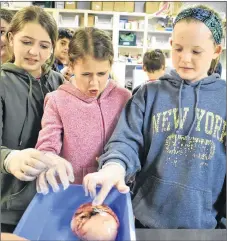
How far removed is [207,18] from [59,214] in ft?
1.43

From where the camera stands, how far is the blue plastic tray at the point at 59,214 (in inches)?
17.8

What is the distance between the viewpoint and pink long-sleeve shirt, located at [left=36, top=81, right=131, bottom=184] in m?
0.66

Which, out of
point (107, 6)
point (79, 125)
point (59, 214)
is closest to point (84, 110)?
point (79, 125)

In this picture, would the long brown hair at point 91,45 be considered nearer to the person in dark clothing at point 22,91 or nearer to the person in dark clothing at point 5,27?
the person in dark clothing at point 22,91

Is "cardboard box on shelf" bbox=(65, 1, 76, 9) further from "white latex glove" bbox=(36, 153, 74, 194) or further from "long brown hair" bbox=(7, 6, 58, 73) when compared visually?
"white latex glove" bbox=(36, 153, 74, 194)

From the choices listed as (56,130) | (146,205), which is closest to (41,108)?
(56,130)

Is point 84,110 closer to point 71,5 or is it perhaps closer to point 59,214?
point 59,214

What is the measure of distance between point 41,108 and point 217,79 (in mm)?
385

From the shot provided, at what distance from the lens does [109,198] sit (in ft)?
1.75

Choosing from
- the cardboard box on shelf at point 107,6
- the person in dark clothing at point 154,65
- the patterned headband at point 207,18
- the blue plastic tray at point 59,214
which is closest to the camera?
the blue plastic tray at point 59,214

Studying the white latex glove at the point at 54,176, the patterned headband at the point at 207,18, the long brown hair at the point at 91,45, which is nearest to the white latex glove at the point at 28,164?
the white latex glove at the point at 54,176

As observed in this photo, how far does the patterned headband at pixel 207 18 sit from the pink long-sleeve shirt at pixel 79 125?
23 cm

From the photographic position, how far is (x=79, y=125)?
0.67m

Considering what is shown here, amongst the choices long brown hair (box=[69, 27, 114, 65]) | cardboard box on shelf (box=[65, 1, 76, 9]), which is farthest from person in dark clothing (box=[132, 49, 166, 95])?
cardboard box on shelf (box=[65, 1, 76, 9])
